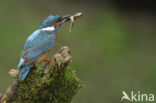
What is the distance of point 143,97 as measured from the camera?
24.6 feet

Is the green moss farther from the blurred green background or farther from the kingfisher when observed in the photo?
the blurred green background

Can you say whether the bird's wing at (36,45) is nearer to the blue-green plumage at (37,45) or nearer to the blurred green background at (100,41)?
the blue-green plumage at (37,45)

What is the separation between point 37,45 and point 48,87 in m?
0.53

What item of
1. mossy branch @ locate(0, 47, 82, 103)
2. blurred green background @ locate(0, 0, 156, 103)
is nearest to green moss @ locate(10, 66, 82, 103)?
mossy branch @ locate(0, 47, 82, 103)

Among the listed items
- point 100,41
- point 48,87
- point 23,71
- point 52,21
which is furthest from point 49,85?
point 100,41

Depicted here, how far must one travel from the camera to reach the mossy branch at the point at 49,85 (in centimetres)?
412

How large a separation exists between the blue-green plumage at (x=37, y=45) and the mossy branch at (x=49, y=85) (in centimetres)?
8

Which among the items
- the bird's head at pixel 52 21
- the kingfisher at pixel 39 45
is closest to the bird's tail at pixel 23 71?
the kingfisher at pixel 39 45

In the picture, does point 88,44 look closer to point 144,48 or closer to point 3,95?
point 144,48

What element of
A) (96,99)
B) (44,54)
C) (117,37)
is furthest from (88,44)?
(44,54)

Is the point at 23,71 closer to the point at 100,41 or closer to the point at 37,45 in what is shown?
the point at 37,45

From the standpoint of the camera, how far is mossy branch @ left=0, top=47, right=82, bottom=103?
13.5 ft

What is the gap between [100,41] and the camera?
8.88 metres

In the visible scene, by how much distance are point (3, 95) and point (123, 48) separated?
466cm
